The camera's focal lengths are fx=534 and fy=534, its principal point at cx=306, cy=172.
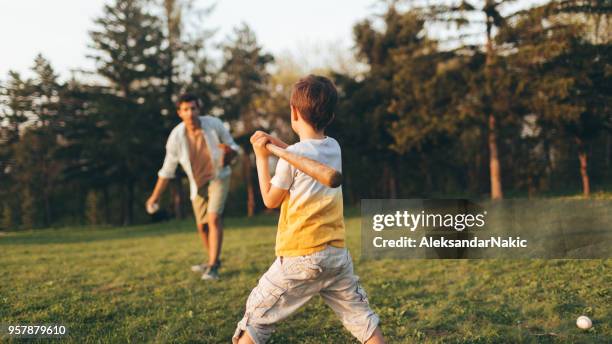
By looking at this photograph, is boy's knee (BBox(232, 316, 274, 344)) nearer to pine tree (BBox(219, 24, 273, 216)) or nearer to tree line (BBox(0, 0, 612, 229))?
tree line (BBox(0, 0, 612, 229))

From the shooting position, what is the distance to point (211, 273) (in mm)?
6062

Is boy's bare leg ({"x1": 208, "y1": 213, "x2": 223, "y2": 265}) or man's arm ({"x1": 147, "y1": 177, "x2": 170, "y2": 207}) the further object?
boy's bare leg ({"x1": 208, "y1": 213, "x2": 223, "y2": 265})

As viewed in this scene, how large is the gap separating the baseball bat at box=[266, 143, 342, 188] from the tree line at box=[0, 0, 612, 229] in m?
11.9

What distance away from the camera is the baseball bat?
2.45 metres

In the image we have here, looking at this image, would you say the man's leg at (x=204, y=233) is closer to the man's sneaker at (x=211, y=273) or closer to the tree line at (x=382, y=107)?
the man's sneaker at (x=211, y=273)

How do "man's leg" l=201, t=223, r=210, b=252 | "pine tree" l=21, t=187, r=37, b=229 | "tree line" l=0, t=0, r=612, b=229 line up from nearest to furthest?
"man's leg" l=201, t=223, r=210, b=252
"pine tree" l=21, t=187, r=37, b=229
"tree line" l=0, t=0, r=612, b=229

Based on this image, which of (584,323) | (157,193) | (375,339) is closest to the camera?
(375,339)

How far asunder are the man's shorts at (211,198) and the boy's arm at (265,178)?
11.8ft

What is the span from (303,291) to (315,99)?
0.99 m

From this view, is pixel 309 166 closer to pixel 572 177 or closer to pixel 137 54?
pixel 572 177

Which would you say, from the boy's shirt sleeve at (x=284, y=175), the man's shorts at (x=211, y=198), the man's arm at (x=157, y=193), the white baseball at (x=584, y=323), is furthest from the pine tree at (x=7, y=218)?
the white baseball at (x=584, y=323)

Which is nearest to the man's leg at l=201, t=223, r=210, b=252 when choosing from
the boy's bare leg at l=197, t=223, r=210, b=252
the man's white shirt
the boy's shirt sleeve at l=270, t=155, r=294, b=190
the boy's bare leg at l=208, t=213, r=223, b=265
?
the boy's bare leg at l=197, t=223, r=210, b=252

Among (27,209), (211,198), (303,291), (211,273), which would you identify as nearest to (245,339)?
(303,291)

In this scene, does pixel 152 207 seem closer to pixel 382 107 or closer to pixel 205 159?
pixel 205 159
